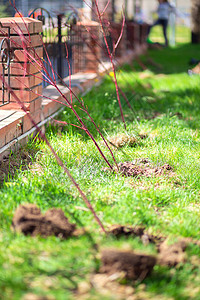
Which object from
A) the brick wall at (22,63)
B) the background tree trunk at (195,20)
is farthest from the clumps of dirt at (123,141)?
the background tree trunk at (195,20)

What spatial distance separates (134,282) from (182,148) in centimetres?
212

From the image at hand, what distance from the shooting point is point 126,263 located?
189 cm

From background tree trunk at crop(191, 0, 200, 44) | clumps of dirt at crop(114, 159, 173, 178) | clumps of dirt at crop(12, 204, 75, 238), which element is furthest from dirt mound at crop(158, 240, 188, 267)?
background tree trunk at crop(191, 0, 200, 44)

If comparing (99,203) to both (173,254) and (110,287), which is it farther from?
(110,287)

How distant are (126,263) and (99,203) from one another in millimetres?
772

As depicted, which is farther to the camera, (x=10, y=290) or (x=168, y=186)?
(x=168, y=186)

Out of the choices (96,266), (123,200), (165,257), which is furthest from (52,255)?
(123,200)

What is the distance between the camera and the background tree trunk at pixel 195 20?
59.8 feet

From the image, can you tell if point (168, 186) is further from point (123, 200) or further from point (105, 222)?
point (105, 222)

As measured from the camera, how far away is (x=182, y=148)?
12.6ft

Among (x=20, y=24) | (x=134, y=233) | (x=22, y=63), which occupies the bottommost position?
(x=134, y=233)

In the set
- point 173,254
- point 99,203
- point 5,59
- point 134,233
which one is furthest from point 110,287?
point 5,59

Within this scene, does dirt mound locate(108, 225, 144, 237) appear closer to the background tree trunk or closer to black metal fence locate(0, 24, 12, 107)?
black metal fence locate(0, 24, 12, 107)

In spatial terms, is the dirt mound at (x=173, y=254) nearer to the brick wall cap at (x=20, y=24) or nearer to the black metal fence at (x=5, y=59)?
the black metal fence at (x=5, y=59)
